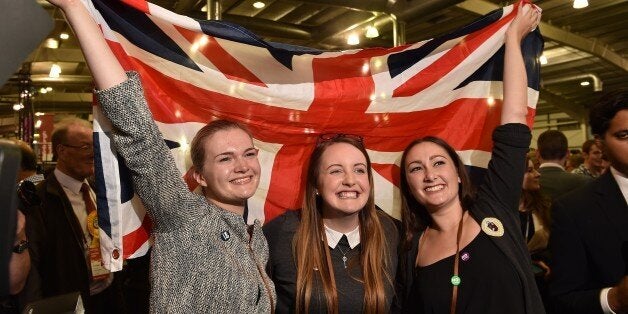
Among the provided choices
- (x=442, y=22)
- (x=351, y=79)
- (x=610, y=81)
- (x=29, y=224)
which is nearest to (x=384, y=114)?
(x=351, y=79)

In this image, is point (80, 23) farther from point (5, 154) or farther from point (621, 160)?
point (621, 160)

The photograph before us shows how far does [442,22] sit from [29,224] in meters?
5.78

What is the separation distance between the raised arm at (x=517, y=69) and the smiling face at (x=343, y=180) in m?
0.64

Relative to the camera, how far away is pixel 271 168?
2.62 m

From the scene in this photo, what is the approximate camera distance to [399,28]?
12.7 feet

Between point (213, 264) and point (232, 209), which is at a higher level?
point (232, 209)

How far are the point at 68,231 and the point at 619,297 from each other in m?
2.46

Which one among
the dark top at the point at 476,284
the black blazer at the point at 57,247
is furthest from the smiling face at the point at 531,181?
the black blazer at the point at 57,247

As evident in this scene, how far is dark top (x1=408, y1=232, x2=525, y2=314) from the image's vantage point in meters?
1.88

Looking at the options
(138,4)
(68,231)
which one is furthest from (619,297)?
(68,231)

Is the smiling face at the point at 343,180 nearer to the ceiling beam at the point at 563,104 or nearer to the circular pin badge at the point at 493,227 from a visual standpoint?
the circular pin badge at the point at 493,227

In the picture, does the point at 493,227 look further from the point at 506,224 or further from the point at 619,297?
the point at 619,297

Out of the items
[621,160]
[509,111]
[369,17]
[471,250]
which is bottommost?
[471,250]

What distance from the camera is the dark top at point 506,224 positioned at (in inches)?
75.0
